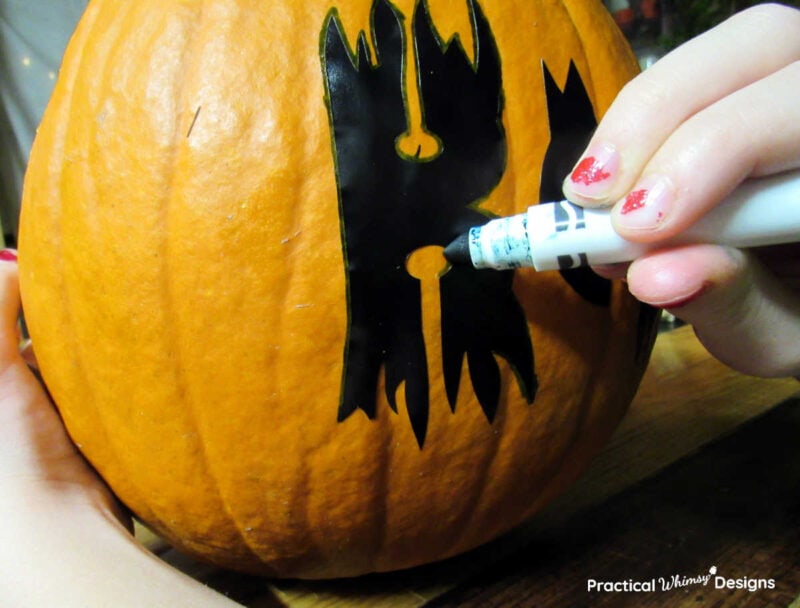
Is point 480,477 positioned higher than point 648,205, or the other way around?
point 648,205

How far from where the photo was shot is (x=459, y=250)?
0.41 meters

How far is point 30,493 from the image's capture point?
49cm

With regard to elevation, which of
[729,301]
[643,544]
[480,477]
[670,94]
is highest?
[670,94]

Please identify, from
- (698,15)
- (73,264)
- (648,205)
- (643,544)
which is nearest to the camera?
(648,205)

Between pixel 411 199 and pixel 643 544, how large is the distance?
36 cm

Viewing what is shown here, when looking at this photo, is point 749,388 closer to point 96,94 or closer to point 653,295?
point 653,295

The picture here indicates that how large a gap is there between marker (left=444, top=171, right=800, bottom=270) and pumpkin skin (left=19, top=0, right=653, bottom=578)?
0.05 m

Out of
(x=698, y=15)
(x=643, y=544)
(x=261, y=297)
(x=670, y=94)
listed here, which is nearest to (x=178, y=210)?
(x=261, y=297)

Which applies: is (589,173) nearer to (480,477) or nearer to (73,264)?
(480,477)

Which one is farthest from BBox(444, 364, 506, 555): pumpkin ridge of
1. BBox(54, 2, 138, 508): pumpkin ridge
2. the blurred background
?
the blurred background

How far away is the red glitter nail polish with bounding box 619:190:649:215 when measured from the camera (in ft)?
Answer: 1.09

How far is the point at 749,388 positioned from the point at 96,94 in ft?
2.77

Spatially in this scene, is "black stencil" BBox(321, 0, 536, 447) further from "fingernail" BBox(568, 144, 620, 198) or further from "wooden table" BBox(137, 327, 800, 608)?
"wooden table" BBox(137, 327, 800, 608)

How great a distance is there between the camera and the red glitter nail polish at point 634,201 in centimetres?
33
